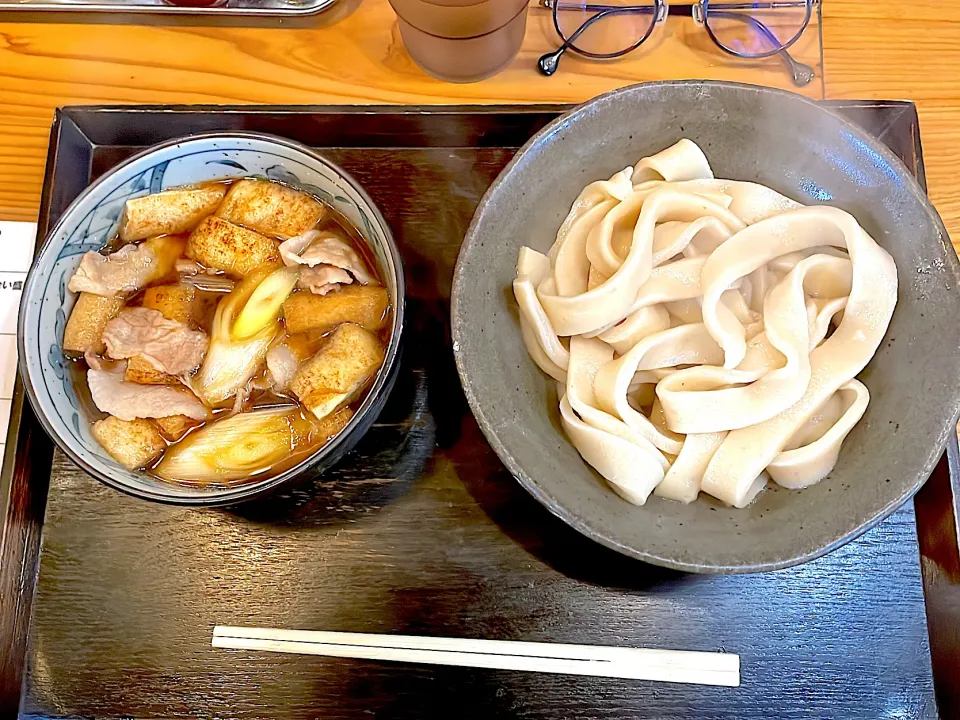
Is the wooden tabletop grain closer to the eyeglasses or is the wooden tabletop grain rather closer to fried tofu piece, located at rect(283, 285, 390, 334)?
the eyeglasses

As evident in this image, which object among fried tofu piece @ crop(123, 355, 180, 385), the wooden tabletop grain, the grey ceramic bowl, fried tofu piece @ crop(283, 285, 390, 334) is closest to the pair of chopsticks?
the grey ceramic bowl

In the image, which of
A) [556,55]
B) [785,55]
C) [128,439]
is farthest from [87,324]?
[785,55]

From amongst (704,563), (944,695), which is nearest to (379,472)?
(704,563)

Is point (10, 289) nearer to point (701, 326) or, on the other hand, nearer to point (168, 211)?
point (168, 211)

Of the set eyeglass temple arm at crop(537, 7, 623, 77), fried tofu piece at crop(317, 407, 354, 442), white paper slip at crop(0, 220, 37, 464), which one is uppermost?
eyeglass temple arm at crop(537, 7, 623, 77)

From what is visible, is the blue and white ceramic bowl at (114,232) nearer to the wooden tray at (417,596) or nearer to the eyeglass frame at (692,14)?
the wooden tray at (417,596)

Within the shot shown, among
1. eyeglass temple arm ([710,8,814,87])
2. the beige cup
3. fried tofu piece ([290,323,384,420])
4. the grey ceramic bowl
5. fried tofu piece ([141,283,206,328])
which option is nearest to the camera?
the grey ceramic bowl

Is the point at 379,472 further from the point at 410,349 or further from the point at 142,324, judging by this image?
the point at 142,324
